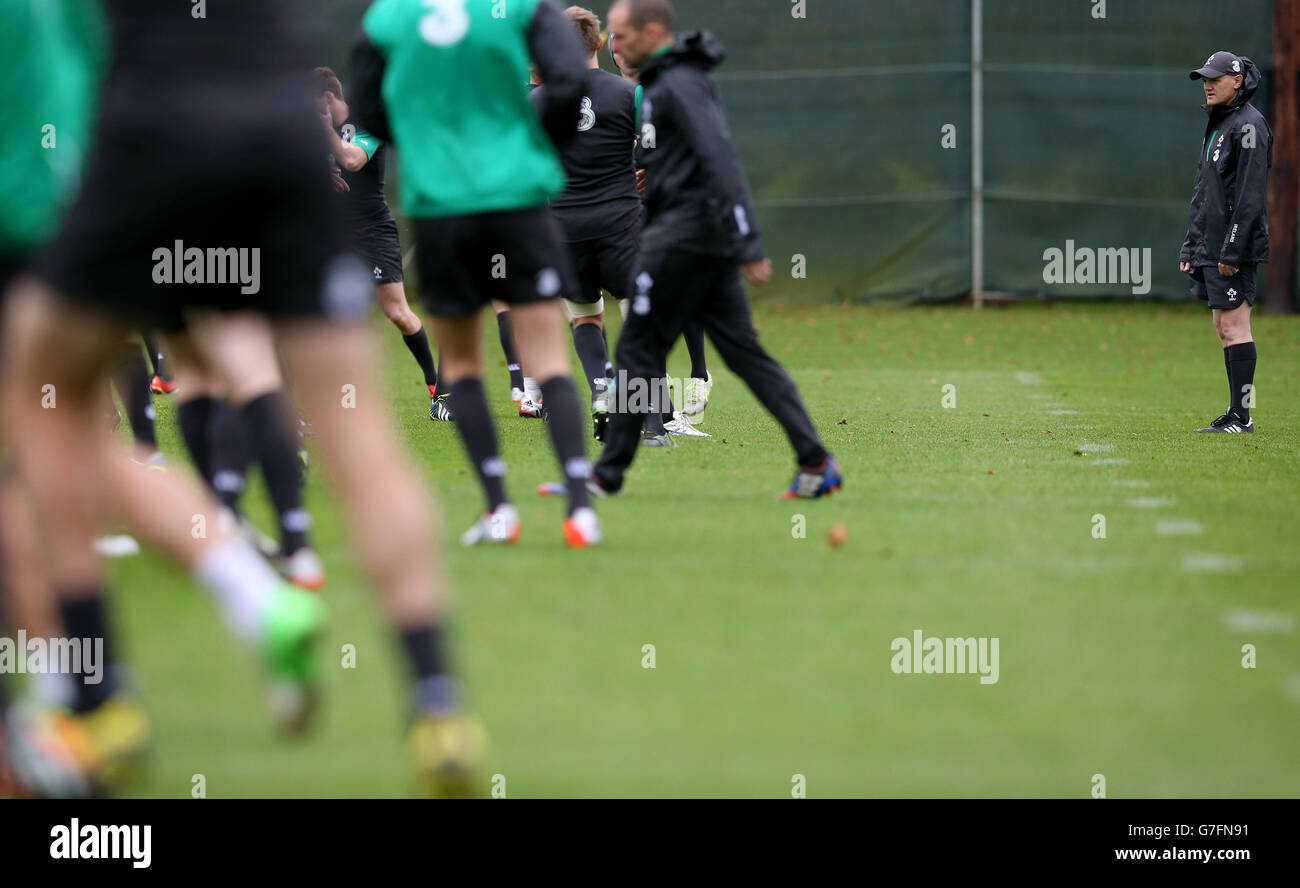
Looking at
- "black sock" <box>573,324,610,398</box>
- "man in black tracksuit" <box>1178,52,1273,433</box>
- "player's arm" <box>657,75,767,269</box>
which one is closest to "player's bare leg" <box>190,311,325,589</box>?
"player's arm" <box>657,75,767,269</box>

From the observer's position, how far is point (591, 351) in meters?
9.64

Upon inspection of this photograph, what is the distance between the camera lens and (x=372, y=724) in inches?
147

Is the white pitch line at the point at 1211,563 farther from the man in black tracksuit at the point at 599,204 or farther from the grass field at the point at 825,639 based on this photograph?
the man in black tracksuit at the point at 599,204

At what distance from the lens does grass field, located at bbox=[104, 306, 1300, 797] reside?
3445 mm

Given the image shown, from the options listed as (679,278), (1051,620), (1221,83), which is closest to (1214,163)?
(1221,83)

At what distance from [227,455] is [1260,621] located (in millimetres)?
3193

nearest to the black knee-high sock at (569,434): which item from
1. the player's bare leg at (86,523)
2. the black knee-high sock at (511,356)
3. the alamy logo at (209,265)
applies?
the player's bare leg at (86,523)

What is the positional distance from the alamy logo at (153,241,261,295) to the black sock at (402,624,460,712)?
711 millimetres

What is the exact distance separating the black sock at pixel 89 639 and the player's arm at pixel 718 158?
3823mm

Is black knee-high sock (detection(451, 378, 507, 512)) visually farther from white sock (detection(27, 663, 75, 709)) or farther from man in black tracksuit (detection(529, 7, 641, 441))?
man in black tracksuit (detection(529, 7, 641, 441))

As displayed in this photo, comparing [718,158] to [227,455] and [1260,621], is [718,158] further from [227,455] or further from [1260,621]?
[1260,621]

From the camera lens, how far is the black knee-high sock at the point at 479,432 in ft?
19.1
